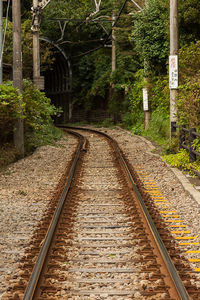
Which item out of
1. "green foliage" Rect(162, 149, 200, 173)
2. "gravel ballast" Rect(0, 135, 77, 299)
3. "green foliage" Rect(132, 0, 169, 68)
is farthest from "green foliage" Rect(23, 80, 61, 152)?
"green foliage" Rect(132, 0, 169, 68)

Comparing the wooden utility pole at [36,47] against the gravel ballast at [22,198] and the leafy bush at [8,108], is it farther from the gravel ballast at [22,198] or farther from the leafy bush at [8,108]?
the leafy bush at [8,108]

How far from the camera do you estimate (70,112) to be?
42281 mm

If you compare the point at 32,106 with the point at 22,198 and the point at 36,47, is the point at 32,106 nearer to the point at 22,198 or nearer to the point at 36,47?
the point at 22,198

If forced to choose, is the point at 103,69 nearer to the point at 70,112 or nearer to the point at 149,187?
the point at 70,112

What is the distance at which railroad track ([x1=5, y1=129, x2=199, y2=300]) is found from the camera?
4309 millimetres

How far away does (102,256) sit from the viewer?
5316 mm

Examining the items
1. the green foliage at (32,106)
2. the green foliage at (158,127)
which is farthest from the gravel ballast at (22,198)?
the green foliage at (158,127)

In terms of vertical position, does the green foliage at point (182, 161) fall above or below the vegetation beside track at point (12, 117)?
below

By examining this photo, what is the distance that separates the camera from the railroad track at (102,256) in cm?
431

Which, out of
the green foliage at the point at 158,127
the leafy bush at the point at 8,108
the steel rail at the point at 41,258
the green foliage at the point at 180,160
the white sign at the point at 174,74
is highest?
the white sign at the point at 174,74

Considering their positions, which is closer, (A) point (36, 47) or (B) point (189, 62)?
(B) point (189, 62)

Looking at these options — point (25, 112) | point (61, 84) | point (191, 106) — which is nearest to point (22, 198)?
point (191, 106)

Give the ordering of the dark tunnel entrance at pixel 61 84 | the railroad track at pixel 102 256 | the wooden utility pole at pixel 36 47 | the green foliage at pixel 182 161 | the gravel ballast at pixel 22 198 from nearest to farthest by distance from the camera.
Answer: the railroad track at pixel 102 256, the gravel ballast at pixel 22 198, the green foliage at pixel 182 161, the wooden utility pole at pixel 36 47, the dark tunnel entrance at pixel 61 84

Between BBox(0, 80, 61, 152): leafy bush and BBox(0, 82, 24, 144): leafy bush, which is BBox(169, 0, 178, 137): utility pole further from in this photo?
BBox(0, 82, 24, 144): leafy bush
